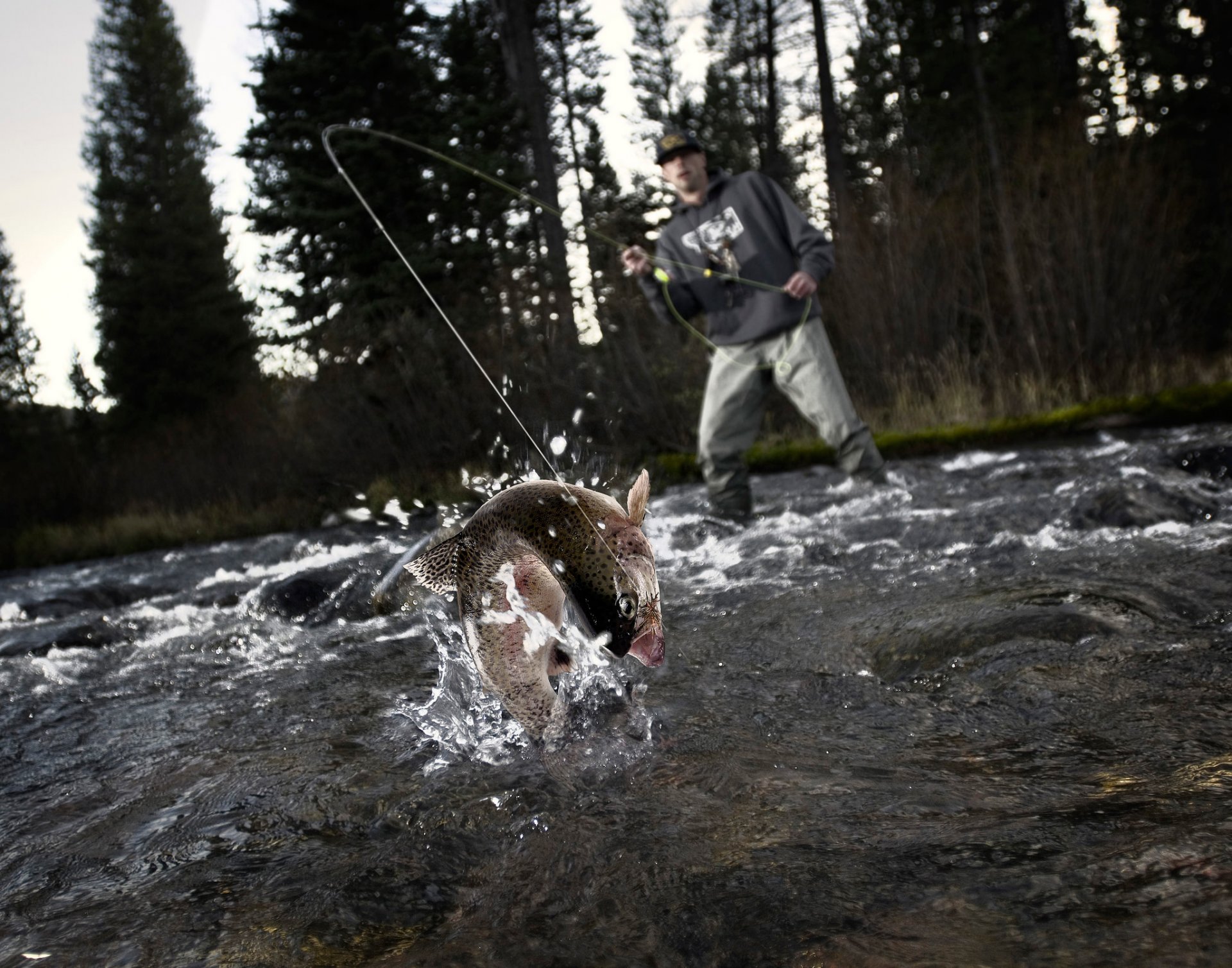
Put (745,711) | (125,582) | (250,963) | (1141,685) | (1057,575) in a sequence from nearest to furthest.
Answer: (250,963) < (1141,685) < (745,711) < (1057,575) < (125,582)

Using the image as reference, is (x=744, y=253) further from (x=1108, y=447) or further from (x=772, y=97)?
(x=772, y=97)

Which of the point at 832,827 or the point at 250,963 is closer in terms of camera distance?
the point at 250,963

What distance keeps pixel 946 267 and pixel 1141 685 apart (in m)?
11.4

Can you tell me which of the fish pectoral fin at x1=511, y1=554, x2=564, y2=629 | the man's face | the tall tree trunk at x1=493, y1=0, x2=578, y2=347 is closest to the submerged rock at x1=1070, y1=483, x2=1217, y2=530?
the man's face

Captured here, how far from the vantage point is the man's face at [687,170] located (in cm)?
646

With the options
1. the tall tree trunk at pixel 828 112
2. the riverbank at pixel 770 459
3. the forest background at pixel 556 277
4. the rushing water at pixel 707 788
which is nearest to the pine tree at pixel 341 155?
the forest background at pixel 556 277

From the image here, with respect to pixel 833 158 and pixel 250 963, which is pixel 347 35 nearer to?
pixel 833 158

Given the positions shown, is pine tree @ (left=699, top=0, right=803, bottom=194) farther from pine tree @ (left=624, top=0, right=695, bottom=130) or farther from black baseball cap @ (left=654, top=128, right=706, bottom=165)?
black baseball cap @ (left=654, top=128, right=706, bottom=165)

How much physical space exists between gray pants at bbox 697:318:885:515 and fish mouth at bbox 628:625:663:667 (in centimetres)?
473

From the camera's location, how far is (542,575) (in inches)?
84.7

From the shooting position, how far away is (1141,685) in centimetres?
260

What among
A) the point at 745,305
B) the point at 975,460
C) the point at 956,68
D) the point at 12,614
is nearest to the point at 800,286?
the point at 745,305

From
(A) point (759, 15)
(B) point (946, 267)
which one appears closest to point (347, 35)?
(B) point (946, 267)

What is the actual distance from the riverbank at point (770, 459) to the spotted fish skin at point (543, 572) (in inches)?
171
